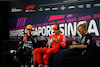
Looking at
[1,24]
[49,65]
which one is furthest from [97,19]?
[1,24]

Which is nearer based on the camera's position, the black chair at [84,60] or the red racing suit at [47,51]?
the black chair at [84,60]

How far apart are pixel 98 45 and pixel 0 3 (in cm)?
449

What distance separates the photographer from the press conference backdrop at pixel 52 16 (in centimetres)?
433

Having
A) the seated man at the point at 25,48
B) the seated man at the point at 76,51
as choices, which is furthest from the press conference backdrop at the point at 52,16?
the seated man at the point at 76,51

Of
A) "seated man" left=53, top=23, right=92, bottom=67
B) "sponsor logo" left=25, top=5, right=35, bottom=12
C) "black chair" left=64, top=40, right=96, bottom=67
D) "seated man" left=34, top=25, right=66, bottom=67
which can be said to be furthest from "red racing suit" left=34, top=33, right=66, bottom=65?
"sponsor logo" left=25, top=5, right=35, bottom=12

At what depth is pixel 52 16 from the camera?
4.91m

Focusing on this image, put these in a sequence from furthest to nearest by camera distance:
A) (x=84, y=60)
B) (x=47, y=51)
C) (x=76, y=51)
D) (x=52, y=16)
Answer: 1. (x=52, y=16)
2. (x=47, y=51)
3. (x=76, y=51)
4. (x=84, y=60)

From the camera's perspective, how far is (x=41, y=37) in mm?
5043

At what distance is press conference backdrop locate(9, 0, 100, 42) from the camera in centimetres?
433

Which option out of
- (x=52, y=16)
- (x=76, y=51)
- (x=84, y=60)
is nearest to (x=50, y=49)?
(x=76, y=51)

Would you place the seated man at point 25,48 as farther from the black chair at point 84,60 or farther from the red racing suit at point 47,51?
the black chair at point 84,60

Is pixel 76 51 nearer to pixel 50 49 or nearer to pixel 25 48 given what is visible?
pixel 50 49

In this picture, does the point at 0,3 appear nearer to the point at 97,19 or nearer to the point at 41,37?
the point at 41,37

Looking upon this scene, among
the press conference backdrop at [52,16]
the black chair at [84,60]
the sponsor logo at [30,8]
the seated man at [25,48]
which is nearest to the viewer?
the black chair at [84,60]
